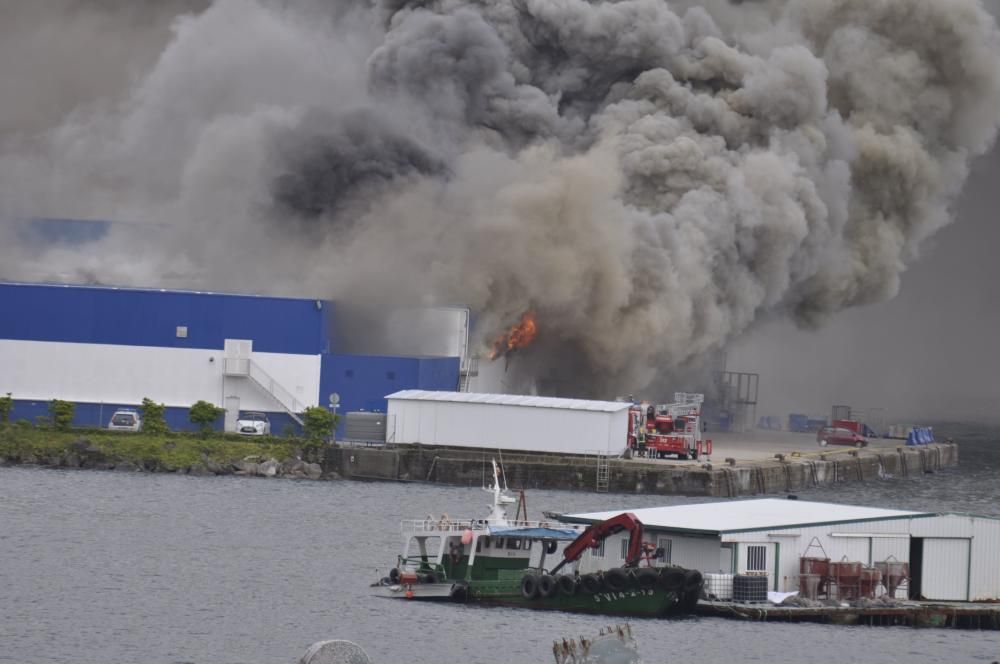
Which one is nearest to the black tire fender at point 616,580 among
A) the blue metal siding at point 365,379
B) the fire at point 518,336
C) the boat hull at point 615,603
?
the boat hull at point 615,603

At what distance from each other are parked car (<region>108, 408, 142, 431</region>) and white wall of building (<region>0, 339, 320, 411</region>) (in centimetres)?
140

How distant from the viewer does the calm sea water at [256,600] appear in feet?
135

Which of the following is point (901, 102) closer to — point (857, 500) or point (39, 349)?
point (857, 500)

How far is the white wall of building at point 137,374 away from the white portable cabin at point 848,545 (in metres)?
30.3

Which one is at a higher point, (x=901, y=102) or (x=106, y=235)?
(x=901, y=102)

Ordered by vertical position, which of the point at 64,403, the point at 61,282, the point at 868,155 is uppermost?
the point at 868,155

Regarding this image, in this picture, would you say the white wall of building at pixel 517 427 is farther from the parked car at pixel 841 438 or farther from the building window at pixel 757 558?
the parked car at pixel 841 438

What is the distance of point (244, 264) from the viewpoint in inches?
3322

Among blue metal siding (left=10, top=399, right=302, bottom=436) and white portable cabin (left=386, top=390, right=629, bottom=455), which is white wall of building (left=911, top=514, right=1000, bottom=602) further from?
blue metal siding (left=10, top=399, right=302, bottom=436)

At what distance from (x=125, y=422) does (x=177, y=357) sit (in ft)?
11.0

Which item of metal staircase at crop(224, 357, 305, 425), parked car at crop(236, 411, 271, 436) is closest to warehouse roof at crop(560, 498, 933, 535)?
parked car at crop(236, 411, 271, 436)

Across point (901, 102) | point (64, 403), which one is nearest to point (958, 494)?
point (901, 102)

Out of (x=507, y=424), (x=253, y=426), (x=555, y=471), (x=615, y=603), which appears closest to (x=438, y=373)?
(x=507, y=424)

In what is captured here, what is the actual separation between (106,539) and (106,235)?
40.0m
